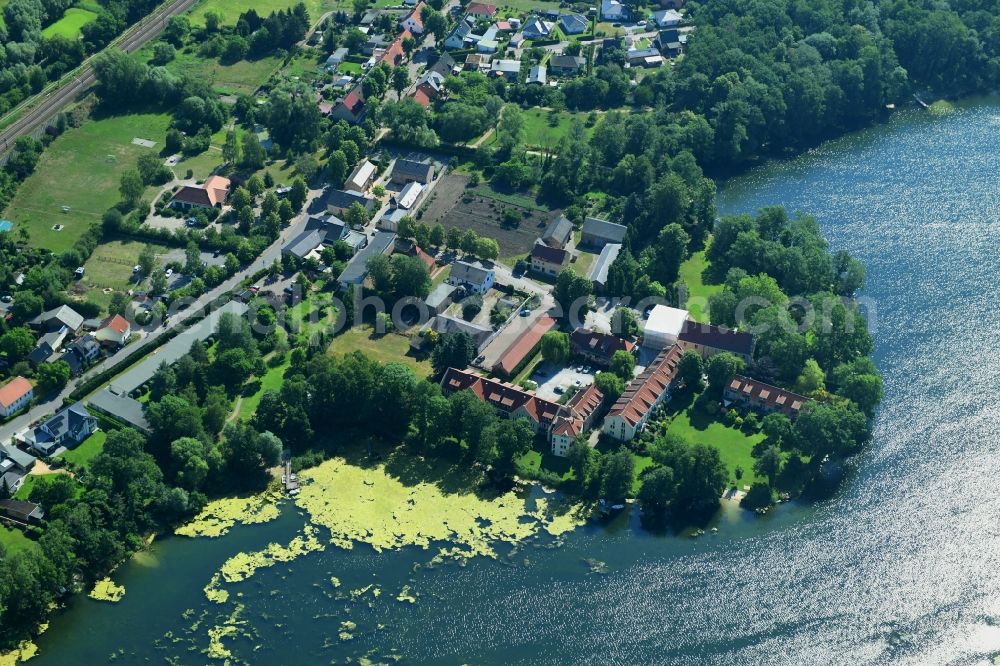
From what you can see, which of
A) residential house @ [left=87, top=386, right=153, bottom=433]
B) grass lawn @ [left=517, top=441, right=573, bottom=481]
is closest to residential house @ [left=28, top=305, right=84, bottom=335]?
residential house @ [left=87, top=386, right=153, bottom=433]

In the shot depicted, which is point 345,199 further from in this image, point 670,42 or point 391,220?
point 670,42

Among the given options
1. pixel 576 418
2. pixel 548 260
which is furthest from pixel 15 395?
pixel 548 260

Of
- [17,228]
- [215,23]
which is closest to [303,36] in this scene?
[215,23]

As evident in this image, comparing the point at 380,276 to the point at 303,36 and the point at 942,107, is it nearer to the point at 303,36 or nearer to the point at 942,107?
the point at 303,36

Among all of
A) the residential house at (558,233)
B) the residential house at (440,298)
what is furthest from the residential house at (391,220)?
the residential house at (558,233)

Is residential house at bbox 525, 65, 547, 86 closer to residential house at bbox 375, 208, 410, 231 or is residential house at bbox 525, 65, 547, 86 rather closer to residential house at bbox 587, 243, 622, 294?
residential house at bbox 375, 208, 410, 231
